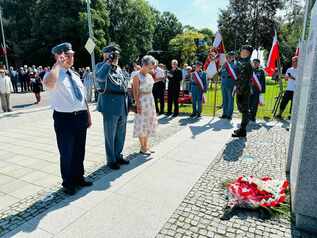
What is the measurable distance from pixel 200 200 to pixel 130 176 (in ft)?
4.44

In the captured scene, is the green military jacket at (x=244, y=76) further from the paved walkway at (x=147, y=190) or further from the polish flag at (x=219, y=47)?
the polish flag at (x=219, y=47)

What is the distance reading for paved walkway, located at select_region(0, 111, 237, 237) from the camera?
3016 mm

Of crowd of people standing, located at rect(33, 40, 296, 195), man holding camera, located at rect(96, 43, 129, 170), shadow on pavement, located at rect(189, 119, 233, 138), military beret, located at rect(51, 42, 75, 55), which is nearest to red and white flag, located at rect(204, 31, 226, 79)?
shadow on pavement, located at rect(189, 119, 233, 138)

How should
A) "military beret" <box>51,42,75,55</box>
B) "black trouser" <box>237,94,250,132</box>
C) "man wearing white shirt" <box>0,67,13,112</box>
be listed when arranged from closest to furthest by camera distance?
"military beret" <box>51,42,75,55</box> → "black trouser" <box>237,94,250,132</box> → "man wearing white shirt" <box>0,67,13,112</box>

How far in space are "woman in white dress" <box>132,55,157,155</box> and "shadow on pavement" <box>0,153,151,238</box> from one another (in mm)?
770

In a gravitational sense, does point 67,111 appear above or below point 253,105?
above

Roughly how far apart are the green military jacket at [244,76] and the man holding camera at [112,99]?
2.94 m

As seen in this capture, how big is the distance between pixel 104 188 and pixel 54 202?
28.8 inches

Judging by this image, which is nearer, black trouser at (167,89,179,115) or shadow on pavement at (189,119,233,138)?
shadow on pavement at (189,119,233,138)

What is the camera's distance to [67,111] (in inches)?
138

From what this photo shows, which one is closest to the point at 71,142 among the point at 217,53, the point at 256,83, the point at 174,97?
the point at 174,97

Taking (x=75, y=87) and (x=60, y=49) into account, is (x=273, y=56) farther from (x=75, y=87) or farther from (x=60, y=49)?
(x=60, y=49)

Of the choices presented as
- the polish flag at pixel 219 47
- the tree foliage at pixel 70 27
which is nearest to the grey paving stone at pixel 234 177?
the polish flag at pixel 219 47

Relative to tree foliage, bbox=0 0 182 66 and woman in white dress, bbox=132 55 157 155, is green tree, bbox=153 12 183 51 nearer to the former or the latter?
tree foliage, bbox=0 0 182 66
